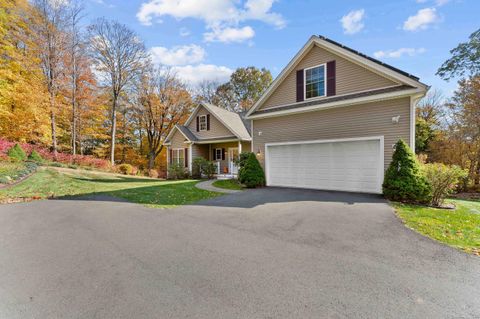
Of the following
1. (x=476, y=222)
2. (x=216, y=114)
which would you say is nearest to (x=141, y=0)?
(x=216, y=114)

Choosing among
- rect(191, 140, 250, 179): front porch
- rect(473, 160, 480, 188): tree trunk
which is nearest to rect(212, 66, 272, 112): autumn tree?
rect(191, 140, 250, 179): front porch

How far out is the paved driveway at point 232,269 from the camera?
249cm

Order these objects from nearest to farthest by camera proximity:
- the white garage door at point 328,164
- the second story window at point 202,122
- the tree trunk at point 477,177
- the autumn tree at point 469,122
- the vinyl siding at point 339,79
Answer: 1. the white garage door at point 328,164
2. the vinyl siding at point 339,79
3. the tree trunk at point 477,177
4. the autumn tree at point 469,122
5. the second story window at point 202,122

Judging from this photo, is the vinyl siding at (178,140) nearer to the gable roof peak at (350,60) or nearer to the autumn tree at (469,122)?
the gable roof peak at (350,60)

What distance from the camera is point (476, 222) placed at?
5477 millimetres

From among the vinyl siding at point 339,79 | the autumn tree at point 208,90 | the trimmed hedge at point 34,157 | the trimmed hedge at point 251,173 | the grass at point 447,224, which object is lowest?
the grass at point 447,224

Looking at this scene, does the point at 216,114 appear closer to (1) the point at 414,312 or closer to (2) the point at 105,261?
(2) the point at 105,261

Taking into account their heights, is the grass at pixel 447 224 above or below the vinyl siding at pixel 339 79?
below

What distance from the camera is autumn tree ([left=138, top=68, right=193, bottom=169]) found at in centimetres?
2564

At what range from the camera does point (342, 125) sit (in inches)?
387

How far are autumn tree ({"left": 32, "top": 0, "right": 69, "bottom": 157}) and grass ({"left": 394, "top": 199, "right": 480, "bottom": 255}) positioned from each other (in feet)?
76.4

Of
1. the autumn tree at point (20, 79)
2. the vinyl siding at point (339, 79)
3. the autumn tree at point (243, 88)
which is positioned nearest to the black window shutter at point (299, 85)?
the vinyl siding at point (339, 79)

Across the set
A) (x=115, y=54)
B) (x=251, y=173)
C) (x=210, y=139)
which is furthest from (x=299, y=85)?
(x=115, y=54)

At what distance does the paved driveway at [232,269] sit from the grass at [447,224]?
458 mm
